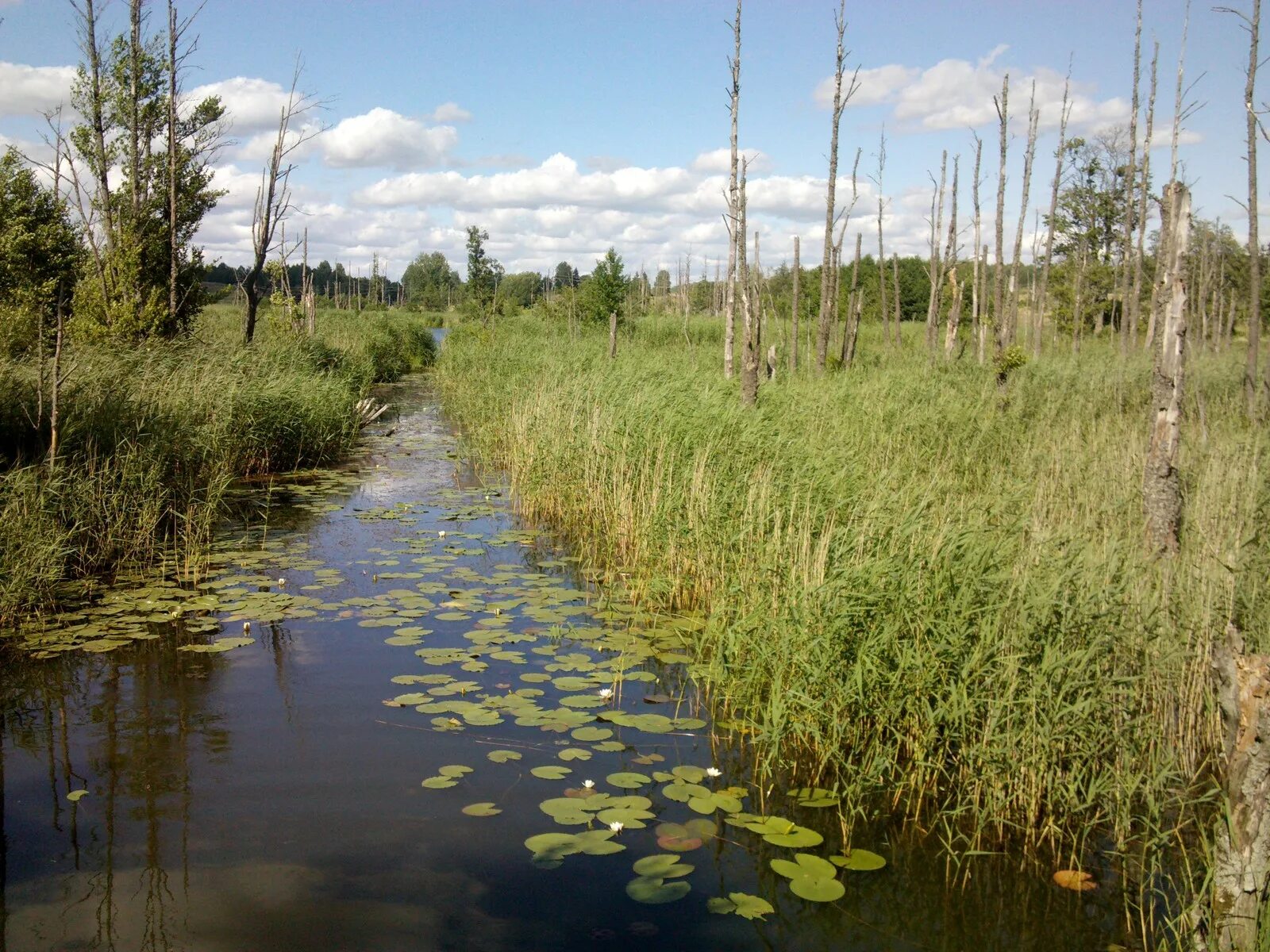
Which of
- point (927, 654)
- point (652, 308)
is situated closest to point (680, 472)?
point (927, 654)

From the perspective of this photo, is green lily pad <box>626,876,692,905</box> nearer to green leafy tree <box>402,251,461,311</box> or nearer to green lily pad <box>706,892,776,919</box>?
green lily pad <box>706,892,776,919</box>

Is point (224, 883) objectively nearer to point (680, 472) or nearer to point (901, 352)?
point (680, 472)

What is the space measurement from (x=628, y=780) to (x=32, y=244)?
18339 millimetres

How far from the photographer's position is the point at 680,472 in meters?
7.36

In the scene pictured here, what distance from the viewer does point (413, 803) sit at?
3.74 metres

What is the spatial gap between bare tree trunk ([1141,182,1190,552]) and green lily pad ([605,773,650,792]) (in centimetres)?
410

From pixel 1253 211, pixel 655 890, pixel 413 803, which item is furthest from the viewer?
pixel 1253 211

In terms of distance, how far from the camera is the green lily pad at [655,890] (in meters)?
3.11

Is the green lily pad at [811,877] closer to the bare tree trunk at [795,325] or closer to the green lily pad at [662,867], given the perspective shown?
the green lily pad at [662,867]

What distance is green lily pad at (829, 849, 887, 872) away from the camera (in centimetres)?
327

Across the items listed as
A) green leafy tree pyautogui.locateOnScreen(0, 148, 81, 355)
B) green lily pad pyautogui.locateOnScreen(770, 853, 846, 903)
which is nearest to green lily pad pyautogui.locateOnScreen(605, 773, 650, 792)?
green lily pad pyautogui.locateOnScreen(770, 853, 846, 903)

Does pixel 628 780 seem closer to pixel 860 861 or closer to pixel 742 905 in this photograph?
pixel 742 905

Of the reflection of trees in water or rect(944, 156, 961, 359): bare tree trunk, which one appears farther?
rect(944, 156, 961, 359): bare tree trunk

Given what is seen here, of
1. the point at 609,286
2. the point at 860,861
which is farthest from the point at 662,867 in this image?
the point at 609,286
